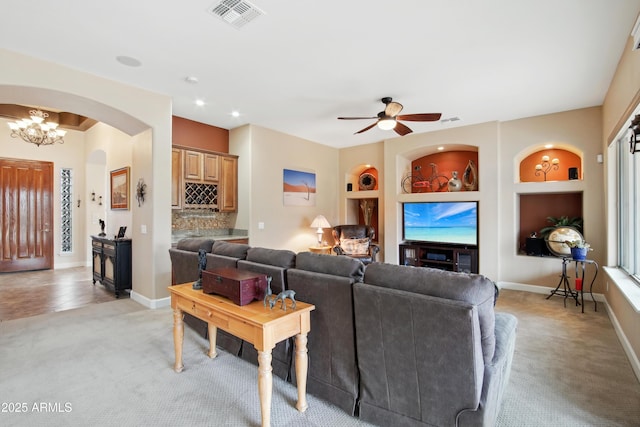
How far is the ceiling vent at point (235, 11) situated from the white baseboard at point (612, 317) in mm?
4119

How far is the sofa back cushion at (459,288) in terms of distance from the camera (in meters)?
1.52

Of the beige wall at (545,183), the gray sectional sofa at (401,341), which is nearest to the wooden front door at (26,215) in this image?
the gray sectional sofa at (401,341)

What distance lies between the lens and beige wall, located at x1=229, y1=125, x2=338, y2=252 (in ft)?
18.2

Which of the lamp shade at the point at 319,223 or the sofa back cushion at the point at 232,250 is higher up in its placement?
the lamp shade at the point at 319,223

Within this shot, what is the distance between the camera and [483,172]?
5.35 metres

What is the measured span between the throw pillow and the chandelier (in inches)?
230

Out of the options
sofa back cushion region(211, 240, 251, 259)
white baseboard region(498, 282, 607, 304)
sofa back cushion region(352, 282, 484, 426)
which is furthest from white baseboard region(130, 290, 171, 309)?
white baseboard region(498, 282, 607, 304)

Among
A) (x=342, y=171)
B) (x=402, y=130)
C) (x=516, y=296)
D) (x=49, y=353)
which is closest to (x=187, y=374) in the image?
(x=49, y=353)

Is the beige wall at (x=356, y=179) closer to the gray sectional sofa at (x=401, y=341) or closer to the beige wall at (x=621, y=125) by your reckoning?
the beige wall at (x=621, y=125)

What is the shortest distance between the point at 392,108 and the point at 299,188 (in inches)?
109

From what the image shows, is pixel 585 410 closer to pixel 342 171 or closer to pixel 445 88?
pixel 445 88

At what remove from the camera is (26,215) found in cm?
658

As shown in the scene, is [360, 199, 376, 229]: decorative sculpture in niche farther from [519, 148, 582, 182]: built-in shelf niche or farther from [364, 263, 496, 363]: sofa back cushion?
[364, 263, 496, 363]: sofa back cushion

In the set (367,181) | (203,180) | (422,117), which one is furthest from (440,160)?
(203,180)
